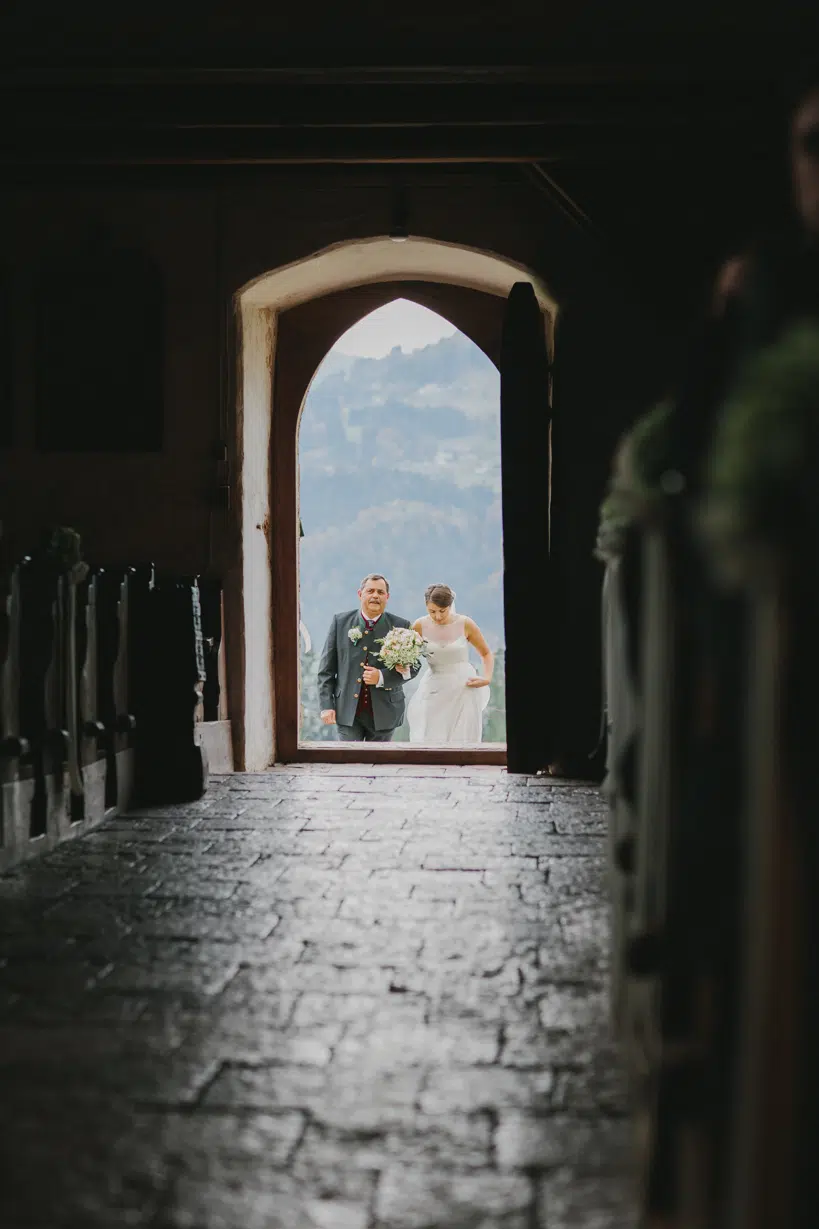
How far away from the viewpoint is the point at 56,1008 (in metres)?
2.37

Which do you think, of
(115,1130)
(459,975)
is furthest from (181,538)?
(115,1130)

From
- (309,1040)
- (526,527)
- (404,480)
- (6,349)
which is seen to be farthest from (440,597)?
(404,480)

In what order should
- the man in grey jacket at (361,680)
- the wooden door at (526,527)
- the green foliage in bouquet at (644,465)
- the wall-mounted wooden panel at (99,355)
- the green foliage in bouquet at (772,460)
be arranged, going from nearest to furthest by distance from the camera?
the green foliage in bouquet at (772,460), the green foliage in bouquet at (644,465), the wooden door at (526,527), the wall-mounted wooden panel at (99,355), the man in grey jacket at (361,680)

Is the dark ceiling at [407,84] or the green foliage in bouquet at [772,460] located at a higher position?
the dark ceiling at [407,84]

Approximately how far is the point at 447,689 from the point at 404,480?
176 feet

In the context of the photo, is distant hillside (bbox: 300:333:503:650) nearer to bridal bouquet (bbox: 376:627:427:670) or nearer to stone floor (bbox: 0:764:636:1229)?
bridal bouquet (bbox: 376:627:427:670)

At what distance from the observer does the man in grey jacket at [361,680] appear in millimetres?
7918

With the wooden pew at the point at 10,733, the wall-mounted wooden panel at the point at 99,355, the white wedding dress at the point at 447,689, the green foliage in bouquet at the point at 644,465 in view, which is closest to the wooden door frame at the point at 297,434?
the wall-mounted wooden panel at the point at 99,355

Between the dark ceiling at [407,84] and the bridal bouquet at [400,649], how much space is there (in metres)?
3.36

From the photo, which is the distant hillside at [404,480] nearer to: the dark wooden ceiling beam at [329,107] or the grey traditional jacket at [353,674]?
the grey traditional jacket at [353,674]

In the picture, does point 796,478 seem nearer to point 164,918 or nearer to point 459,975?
point 459,975

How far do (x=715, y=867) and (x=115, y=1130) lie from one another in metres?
1.11

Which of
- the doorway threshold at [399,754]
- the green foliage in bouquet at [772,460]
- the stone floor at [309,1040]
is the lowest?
the stone floor at [309,1040]

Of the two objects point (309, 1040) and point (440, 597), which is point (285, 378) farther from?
point (309, 1040)
